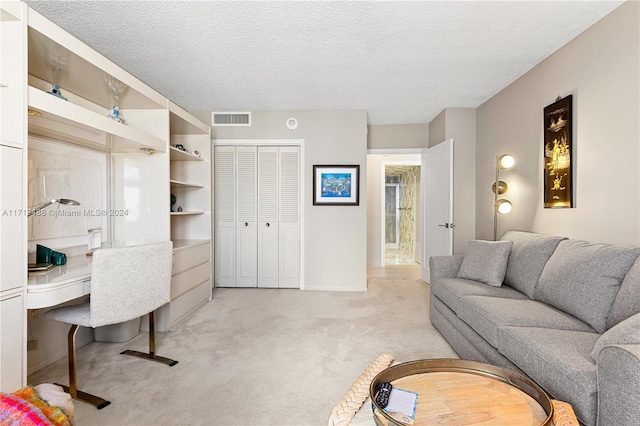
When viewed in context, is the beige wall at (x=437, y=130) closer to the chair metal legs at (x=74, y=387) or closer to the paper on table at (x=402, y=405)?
the paper on table at (x=402, y=405)

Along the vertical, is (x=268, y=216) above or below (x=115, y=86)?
below

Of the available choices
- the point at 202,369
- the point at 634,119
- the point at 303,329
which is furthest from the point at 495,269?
the point at 202,369

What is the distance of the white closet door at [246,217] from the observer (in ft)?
15.1

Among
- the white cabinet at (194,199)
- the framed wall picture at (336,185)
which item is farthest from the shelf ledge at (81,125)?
the framed wall picture at (336,185)

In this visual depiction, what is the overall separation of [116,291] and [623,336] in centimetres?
256

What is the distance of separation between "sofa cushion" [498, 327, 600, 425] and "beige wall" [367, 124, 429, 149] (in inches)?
151

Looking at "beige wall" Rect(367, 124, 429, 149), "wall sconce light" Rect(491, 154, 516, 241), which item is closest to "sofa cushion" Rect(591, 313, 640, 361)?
"wall sconce light" Rect(491, 154, 516, 241)

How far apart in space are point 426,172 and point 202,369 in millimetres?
4127

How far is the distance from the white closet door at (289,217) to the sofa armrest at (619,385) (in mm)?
3648

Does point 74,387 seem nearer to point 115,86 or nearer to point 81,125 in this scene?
point 81,125

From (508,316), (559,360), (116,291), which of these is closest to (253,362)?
(116,291)

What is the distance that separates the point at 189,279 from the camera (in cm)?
345

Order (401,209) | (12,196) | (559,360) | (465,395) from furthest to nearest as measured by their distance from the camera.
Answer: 1. (401,209)
2. (12,196)
3. (559,360)
4. (465,395)

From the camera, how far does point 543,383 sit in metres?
1.46
